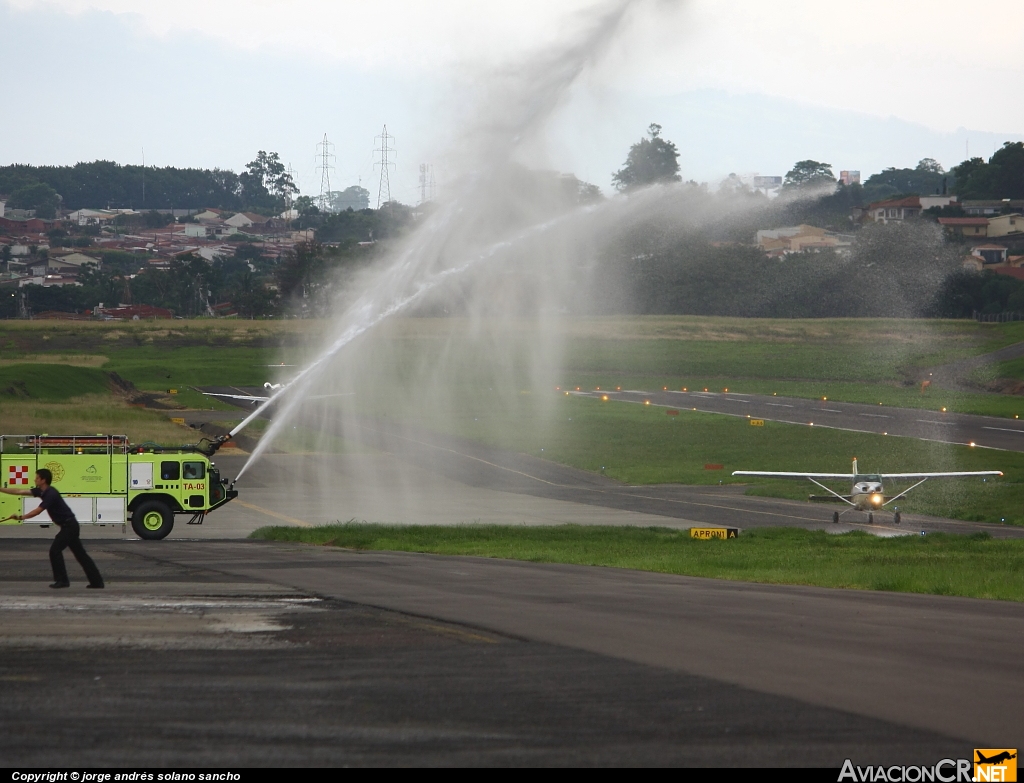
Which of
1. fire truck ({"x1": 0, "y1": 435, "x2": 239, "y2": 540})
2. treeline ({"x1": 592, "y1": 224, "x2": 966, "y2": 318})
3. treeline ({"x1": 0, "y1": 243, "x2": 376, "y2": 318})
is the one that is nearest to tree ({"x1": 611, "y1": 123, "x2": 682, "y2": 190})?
treeline ({"x1": 592, "y1": 224, "x2": 966, "y2": 318})

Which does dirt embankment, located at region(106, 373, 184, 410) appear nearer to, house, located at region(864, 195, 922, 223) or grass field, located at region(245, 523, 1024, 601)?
grass field, located at region(245, 523, 1024, 601)

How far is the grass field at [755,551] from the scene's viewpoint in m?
21.9

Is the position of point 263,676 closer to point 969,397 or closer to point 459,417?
point 459,417

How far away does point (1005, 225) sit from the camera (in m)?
173

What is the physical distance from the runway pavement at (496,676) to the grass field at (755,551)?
279cm

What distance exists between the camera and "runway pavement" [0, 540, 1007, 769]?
9.53 metres

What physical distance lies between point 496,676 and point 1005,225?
180111 mm

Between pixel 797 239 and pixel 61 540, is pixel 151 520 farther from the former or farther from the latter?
pixel 797 239

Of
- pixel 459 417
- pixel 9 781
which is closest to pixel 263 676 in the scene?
pixel 9 781

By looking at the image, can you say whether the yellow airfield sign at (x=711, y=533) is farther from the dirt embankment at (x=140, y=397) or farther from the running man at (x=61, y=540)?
the dirt embankment at (x=140, y=397)

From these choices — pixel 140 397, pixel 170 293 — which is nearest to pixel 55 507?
pixel 140 397

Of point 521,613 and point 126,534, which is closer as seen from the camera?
point 521,613

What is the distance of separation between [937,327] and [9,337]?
96.2 m

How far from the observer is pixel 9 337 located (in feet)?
395
